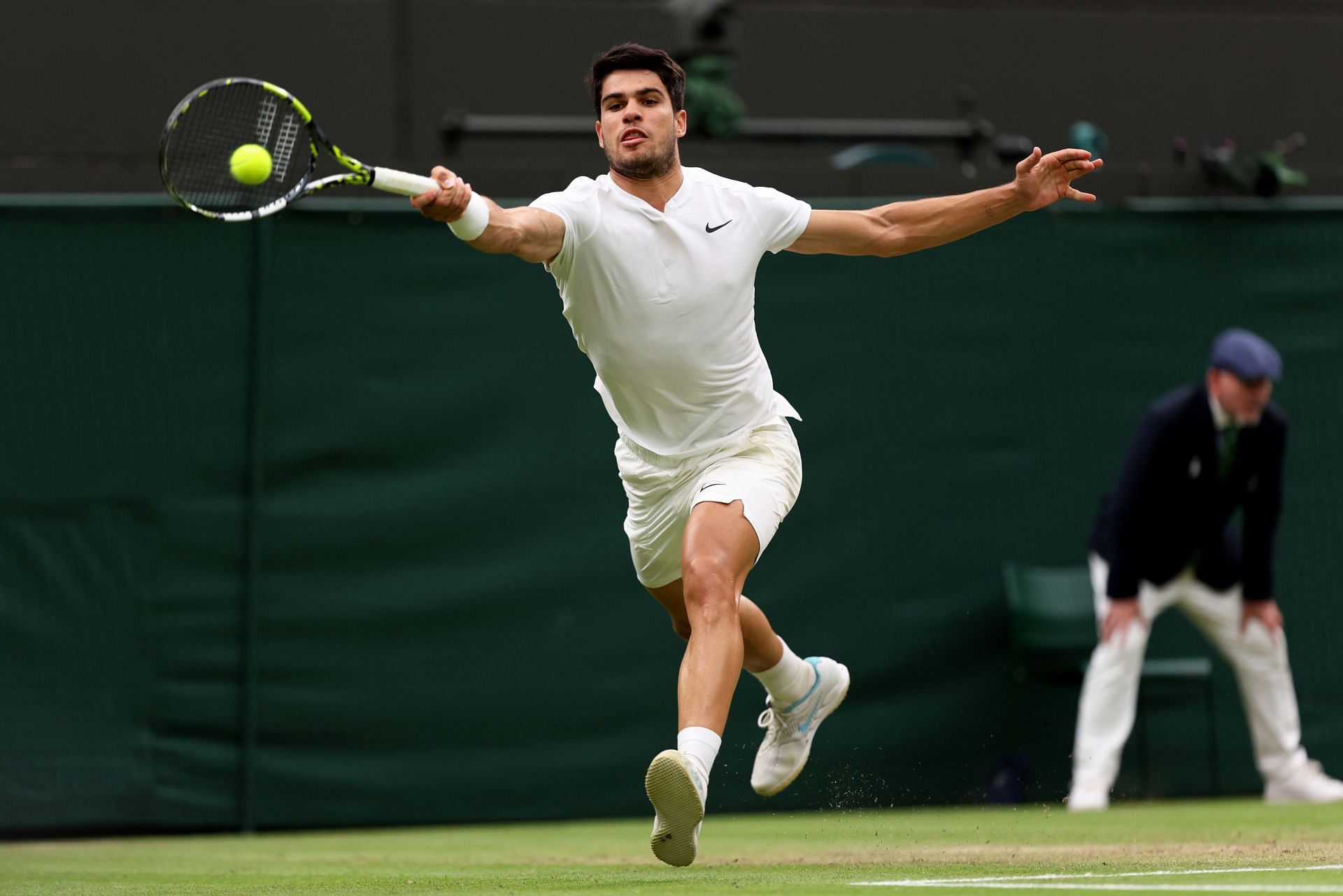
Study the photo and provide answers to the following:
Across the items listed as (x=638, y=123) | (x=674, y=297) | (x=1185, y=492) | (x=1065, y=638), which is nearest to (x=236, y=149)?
(x=638, y=123)

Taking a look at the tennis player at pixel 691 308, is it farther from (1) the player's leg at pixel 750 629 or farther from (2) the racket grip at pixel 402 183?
(2) the racket grip at pixel 402 183

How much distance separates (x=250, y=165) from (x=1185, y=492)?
192 inches

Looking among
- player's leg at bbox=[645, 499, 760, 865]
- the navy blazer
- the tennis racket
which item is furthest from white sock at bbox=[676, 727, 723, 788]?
the navy blazer

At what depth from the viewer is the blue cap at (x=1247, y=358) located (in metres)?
8.08

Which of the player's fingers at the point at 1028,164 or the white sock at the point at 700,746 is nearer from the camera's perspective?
the white sock at the point at 700,746

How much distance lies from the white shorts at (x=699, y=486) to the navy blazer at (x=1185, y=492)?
3.15m

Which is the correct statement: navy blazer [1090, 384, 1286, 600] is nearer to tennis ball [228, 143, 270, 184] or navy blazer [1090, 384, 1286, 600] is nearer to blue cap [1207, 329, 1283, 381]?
blue cap [1207, 329, 1283, 381]

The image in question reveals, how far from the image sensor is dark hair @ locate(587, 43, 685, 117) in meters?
5.32

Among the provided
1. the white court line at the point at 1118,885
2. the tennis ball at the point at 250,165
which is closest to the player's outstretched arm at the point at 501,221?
the tennis ball at the point at 250,165

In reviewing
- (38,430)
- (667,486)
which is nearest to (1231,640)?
(667,486)

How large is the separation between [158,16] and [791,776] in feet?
23.1

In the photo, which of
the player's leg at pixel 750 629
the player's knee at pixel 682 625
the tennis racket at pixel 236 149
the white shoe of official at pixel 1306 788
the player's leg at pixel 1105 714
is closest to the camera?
the tennis racket at pixel 236 149

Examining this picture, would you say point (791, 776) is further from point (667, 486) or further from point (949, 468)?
point (949, 468)

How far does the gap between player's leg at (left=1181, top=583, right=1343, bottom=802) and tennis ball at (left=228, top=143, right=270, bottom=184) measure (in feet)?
16.8
